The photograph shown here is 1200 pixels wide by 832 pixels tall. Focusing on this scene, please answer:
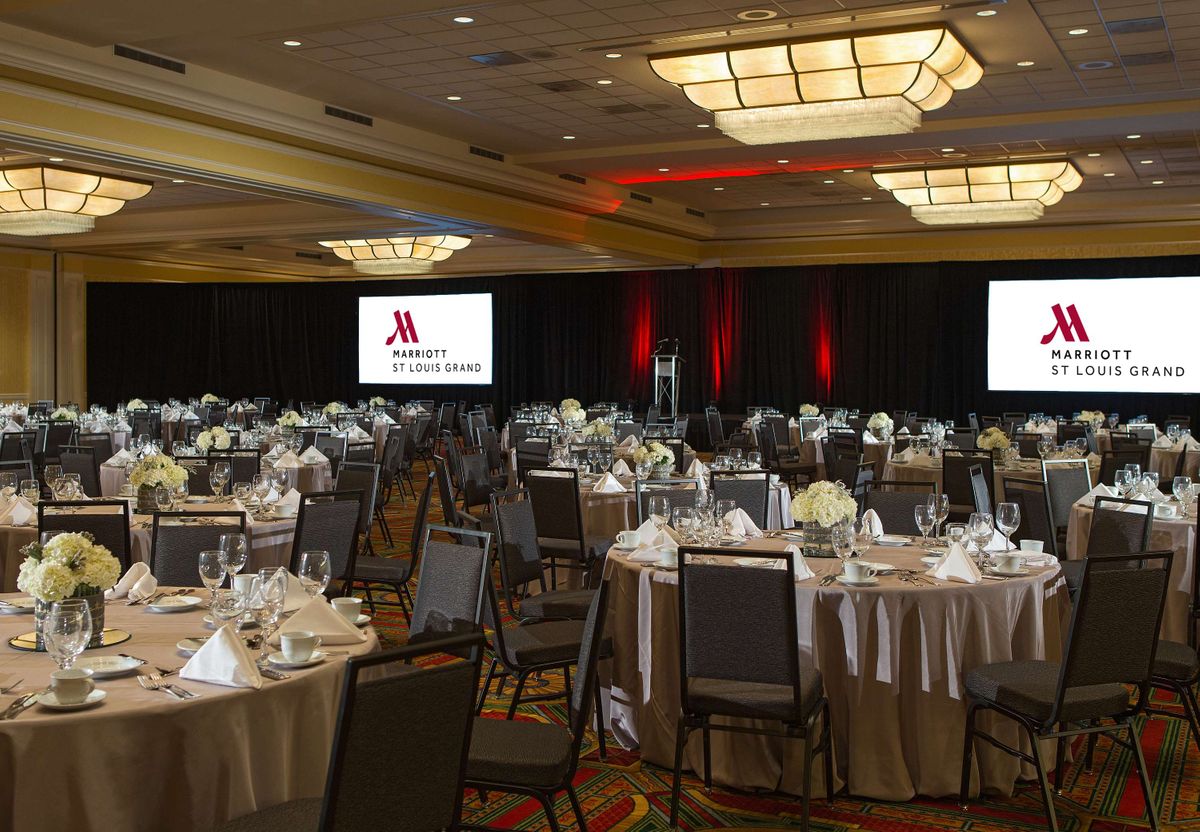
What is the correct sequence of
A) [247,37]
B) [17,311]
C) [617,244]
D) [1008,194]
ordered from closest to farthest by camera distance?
[247,37] → [1008,194] → [617,244] → [17,311]

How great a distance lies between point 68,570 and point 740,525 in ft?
9.46

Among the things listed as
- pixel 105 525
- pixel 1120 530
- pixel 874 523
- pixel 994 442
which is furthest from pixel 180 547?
pixel 994 442

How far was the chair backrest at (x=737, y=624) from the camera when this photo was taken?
12.2 ft

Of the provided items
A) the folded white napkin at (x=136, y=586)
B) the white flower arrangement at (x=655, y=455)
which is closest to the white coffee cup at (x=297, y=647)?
the folded white napkin at (x=136, y=586)

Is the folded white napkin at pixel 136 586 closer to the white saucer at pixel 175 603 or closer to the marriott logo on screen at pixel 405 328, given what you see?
the white saucer at pixel 175 603

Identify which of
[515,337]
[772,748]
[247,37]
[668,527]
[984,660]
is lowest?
[772,748]

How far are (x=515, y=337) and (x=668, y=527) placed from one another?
17552mm

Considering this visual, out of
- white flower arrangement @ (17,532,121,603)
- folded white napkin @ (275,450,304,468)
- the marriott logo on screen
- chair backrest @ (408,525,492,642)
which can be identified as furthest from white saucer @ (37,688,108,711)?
the marriott logo on screen

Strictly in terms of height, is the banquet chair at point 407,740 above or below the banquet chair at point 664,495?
below

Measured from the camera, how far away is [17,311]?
2036 cm

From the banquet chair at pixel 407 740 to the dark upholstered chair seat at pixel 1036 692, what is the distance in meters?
2.03

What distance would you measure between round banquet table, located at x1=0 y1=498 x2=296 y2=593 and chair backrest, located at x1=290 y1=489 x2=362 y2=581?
0.22 meters

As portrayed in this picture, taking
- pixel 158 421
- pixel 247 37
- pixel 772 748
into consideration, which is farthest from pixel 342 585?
pixel 158 421

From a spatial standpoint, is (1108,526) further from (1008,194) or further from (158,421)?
(158,421)
